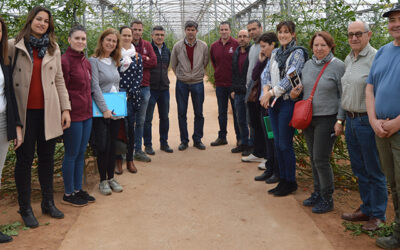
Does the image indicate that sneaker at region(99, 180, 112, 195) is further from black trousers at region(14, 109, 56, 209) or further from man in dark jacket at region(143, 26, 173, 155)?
man in dark jacket at region(143, 26, 173, 155)

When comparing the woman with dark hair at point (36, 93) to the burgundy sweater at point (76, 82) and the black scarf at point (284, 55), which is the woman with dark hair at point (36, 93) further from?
the black scarf at point (284, 55)

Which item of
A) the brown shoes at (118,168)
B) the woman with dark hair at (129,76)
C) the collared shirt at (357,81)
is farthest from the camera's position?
the brown shoes at (118,168)

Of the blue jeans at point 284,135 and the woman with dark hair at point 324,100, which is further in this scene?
the blue jeans at point 284,135

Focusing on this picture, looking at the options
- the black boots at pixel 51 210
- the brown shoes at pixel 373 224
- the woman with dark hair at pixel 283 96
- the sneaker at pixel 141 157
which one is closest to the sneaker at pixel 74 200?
the black boots at pixel 51 210

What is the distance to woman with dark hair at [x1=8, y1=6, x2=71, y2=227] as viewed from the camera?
2.84 metres

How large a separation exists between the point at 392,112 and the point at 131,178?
3.01 metres

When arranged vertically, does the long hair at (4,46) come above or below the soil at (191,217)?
above

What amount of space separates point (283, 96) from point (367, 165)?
103 centimetres

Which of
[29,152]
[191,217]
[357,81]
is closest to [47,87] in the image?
[29,152]

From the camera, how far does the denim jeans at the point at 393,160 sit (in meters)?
2.41

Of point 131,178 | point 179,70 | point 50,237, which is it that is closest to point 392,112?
point 50,237

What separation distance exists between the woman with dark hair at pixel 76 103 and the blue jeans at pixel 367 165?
228 centimetres

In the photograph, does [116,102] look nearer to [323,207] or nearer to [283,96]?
[283,96]

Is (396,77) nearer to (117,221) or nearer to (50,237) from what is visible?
(117,221)
